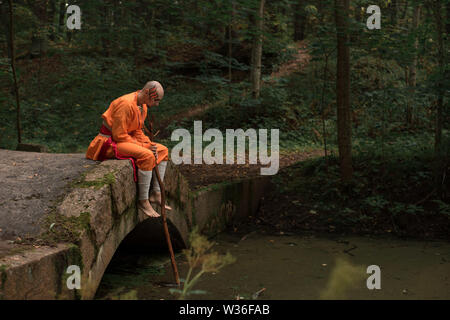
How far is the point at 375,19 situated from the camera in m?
8.77

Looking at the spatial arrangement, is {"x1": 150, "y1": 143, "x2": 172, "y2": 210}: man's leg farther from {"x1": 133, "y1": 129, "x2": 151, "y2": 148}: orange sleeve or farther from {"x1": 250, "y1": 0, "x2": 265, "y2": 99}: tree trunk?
{"x1": 250, "y1": 0, "x2": 265, "y2": 99}: tree trunk

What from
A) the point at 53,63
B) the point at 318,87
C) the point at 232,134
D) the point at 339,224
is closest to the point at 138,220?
the point at 339,224

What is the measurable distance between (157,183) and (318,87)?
11535 millimetres

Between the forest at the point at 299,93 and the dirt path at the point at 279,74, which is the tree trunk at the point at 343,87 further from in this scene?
the dirt path at the point at 279,74

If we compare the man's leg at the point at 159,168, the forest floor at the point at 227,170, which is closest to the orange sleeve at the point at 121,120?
the man's leg at the point at 159,168

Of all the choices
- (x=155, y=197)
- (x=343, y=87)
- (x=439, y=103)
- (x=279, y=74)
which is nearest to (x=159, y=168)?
(x=155, y=197)

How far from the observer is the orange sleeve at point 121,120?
5.21 m

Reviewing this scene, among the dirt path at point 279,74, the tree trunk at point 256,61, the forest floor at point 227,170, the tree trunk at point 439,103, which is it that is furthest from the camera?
the dirt path at point 279,74

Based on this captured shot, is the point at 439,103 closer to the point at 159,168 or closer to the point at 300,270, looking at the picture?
the point at 300,270

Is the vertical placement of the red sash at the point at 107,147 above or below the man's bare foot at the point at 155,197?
above

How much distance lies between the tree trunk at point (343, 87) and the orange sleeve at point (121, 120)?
493 centimetres

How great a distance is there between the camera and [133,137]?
18.2 ft

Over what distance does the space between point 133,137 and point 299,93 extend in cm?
1153

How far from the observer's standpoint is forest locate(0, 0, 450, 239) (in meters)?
8.84
